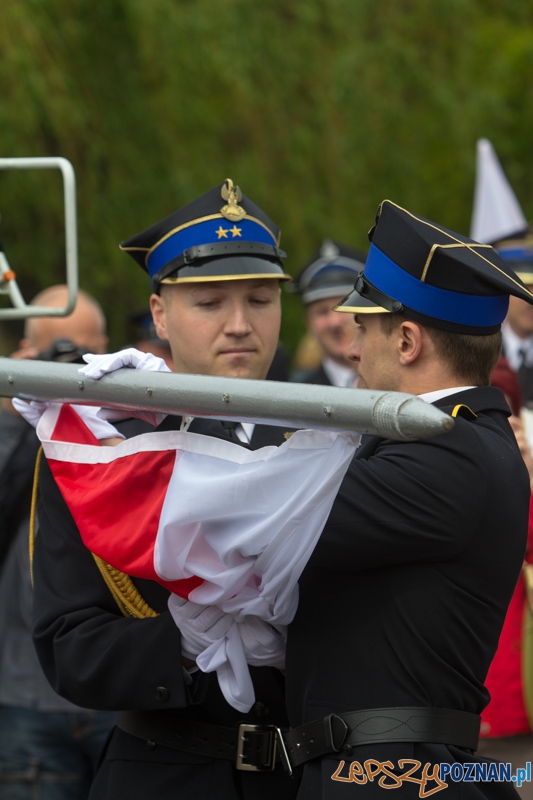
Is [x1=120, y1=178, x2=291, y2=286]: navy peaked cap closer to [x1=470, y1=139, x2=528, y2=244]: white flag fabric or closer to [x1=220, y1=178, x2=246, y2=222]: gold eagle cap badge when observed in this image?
[x1=220, y1=178, x2=246, y2=222]: gold eagle cap badge

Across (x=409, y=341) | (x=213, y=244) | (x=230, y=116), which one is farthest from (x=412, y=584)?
(x=230, y=116)

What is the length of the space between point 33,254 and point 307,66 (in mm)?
3467

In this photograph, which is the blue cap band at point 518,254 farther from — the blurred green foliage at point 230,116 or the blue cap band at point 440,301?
the blue cap band at point 440,301

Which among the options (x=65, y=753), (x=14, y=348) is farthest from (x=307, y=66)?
(x=65, y=753)

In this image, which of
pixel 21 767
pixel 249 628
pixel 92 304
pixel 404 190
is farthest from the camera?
pixel 404 190

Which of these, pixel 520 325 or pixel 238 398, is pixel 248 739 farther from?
pixel 520 325

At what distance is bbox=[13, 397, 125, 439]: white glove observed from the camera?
2.53 metres

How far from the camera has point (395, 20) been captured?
11438mm

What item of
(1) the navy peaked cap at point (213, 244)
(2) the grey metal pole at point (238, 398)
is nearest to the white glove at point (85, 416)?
(2) the grey metal pole at point (238, 398)

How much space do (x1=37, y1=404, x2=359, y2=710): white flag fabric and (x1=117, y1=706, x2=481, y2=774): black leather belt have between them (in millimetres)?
179

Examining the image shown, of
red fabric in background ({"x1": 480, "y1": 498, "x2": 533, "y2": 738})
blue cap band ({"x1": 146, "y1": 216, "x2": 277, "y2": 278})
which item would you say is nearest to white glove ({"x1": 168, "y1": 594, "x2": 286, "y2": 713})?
blue cap band ({"x1": 146, "y1": 216, "x2": 277, "y2": 278})

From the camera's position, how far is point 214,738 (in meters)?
2.63

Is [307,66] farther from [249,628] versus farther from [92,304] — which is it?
[249,628]

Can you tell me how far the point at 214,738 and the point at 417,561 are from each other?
2.48 ft
